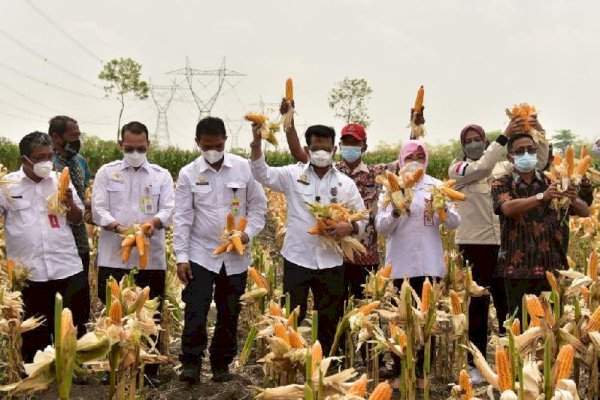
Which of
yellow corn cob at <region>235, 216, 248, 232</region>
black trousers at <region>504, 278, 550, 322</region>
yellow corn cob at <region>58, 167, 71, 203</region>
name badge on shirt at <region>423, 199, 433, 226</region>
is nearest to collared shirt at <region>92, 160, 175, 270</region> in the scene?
yellow corn cob at <region>58, 167, 71, 203</region>

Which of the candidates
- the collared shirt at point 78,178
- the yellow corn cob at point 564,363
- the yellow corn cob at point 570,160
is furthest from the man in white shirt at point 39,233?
the yellow corn cob at point 564,363

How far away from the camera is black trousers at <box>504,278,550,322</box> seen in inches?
173

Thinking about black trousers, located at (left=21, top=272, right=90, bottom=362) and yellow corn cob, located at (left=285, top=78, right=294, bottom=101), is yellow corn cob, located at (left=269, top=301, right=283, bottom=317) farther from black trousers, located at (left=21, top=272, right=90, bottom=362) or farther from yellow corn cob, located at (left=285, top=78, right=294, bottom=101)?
black trousers, located at (left=21, top=272, right=90, bottom=362)

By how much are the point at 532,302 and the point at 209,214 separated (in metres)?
2.55

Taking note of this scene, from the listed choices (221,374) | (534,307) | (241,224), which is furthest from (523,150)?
(221,374)

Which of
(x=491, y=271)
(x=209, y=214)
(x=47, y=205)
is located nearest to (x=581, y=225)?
(x=491, y=271)

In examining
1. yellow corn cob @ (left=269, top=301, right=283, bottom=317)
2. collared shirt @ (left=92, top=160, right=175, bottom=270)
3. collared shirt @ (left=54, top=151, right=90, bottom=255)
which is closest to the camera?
yellow corn cob @ (left=269, top=301, right=283, bottom=317)

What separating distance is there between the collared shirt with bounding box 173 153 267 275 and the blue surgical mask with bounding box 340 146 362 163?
93 cm

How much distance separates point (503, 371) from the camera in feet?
7.54

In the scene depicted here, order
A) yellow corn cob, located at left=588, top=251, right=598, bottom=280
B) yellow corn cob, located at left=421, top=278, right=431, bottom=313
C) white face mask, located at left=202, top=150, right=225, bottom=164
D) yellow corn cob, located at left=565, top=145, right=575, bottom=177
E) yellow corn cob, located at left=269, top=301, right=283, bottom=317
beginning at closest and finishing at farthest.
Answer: yellow corn cob, located at left=269, top=301, right=283, bottom=317 < yellow corn cob, located at left=421, top=278, right=431, bottom=313 < yellow corn cob, located at left=588, top=251, right=598, bottom=280 < yellow corn cob, located at left=565, top=145, right=575, bottom=177 < white face mask, located at left=202, top=150, right=225, bottom=164

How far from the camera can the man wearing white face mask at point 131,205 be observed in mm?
4996

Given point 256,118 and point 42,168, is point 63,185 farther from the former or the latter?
point 256,118

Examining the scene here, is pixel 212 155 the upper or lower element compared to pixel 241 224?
upper

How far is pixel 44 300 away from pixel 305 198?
2051mm
